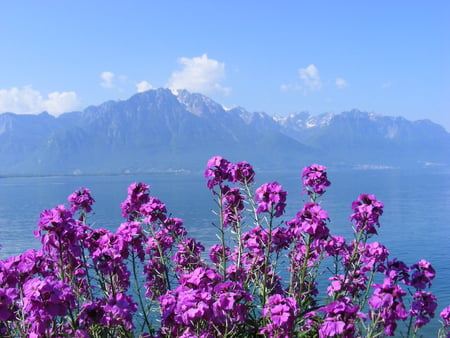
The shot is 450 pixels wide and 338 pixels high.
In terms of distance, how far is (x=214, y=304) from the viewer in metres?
3.97

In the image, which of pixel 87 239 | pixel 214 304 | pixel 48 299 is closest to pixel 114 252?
pixel 87 239

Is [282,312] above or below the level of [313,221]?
below

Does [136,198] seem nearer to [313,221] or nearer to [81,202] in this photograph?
[81,202]

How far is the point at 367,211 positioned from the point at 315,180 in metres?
0.84

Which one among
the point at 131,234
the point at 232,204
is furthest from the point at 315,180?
the point at 131,234

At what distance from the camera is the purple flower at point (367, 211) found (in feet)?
20.0

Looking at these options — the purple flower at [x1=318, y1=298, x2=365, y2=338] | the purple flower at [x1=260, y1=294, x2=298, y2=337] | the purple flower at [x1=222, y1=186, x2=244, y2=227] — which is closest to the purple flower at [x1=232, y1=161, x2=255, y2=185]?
the purple flower at [x1=222, y1=186, x2=244, y2=227]

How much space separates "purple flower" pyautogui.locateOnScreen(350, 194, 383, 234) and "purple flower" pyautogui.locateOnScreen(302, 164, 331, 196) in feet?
1.77

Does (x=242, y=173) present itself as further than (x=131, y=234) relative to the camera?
Yes

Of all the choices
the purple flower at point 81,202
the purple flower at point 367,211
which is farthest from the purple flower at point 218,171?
the purple flower at point 81,202

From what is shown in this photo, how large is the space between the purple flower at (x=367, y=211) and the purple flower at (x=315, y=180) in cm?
54

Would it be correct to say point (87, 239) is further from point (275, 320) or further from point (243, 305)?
point (275, 320)

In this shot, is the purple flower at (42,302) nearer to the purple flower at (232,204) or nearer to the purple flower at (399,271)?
the purple flower at (232,204)

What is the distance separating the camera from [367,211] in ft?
19.9
